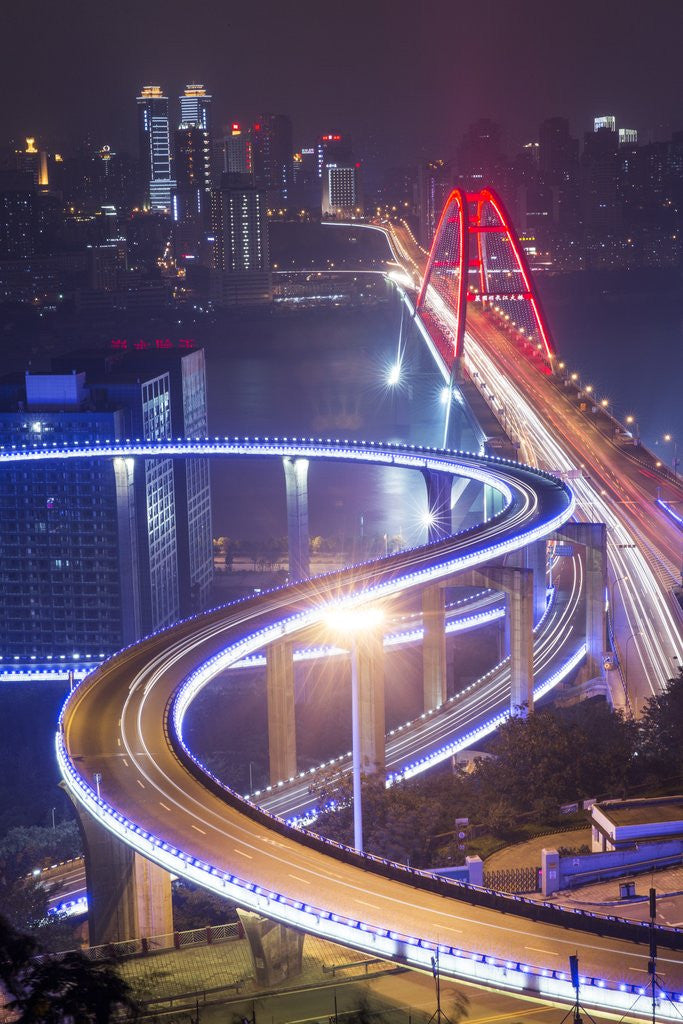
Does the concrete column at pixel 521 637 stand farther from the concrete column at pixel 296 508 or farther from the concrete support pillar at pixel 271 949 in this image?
the concrete column at pixel 296 508

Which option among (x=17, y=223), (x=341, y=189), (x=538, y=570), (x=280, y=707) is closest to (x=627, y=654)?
(x=538, y=570)

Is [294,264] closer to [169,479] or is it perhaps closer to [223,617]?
[169,479]

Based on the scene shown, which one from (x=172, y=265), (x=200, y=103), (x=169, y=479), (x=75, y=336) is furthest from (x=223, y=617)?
(x=200, y=103)

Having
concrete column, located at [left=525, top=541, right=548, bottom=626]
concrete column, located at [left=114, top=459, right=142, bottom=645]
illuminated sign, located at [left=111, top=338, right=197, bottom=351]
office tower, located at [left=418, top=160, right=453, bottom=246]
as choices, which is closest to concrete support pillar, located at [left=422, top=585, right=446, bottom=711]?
concrete column, located at [left=525, top=541, right=548, bottom=626]

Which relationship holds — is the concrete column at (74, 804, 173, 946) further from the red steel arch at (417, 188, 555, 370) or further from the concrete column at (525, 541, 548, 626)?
the red steel arch at (417, 188, 555, 370)

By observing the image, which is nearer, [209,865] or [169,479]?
[209,865]

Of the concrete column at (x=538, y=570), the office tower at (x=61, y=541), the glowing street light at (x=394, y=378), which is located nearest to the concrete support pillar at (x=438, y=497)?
the concrete column at (x=538, y=570)
